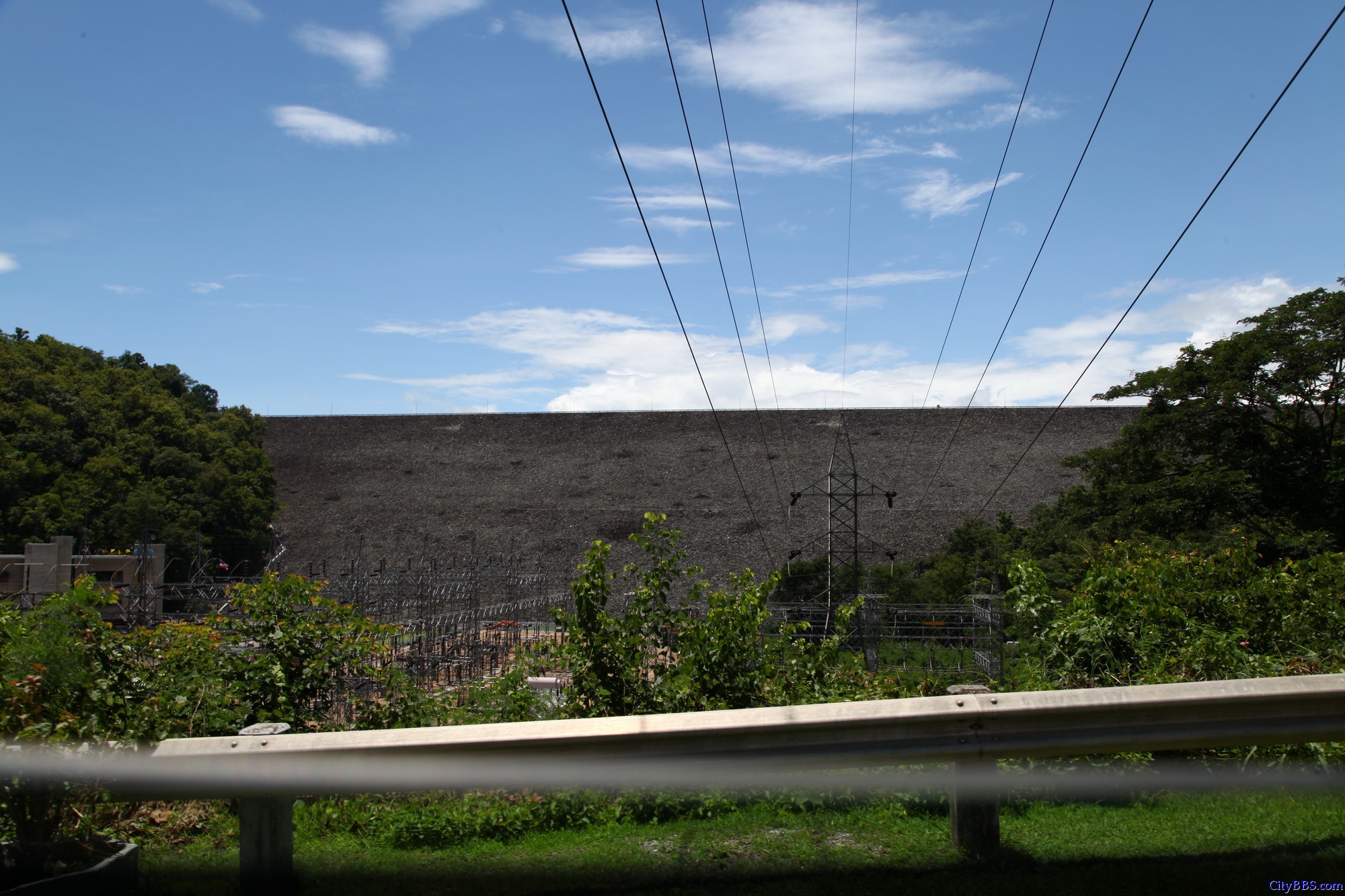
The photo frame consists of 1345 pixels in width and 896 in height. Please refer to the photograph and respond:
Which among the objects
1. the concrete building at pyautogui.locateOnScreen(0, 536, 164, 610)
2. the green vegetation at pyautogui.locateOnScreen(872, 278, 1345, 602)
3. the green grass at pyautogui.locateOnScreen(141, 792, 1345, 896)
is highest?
the green vegetation at pyautogui.locateOnScreen(872, 278, 1345, 602)

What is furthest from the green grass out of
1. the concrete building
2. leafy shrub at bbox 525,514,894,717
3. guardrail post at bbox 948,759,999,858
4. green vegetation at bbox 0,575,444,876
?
the concrete building

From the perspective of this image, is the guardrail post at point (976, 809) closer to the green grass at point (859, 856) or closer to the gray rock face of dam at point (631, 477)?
the green grass at point (859, 856)

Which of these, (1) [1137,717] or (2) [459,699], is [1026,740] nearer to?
(1) [1137,717]

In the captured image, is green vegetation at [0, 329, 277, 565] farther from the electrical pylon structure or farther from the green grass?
the green grass

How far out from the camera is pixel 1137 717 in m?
2.96

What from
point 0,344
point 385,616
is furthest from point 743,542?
point 0,344

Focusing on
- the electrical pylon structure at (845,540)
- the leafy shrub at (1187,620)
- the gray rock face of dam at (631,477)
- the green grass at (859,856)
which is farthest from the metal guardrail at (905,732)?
the gray rock face of dam at (631,477)

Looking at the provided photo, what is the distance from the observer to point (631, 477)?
49.6 m

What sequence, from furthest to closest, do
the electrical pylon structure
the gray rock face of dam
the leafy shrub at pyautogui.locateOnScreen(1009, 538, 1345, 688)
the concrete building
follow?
the gray rock face of dam → the concrete building → the electrical pylon structure → the leafy shrub at pyautogui.locateOnScreen(1009, 538, 1345, 688)

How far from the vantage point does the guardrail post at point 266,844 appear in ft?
9.80

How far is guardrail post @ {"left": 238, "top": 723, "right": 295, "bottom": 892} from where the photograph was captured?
299 centimetres

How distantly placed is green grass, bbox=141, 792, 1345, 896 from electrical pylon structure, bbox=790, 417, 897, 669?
16.9 ft

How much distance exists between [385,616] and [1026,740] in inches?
1051

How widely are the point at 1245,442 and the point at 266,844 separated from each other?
24.7 m
